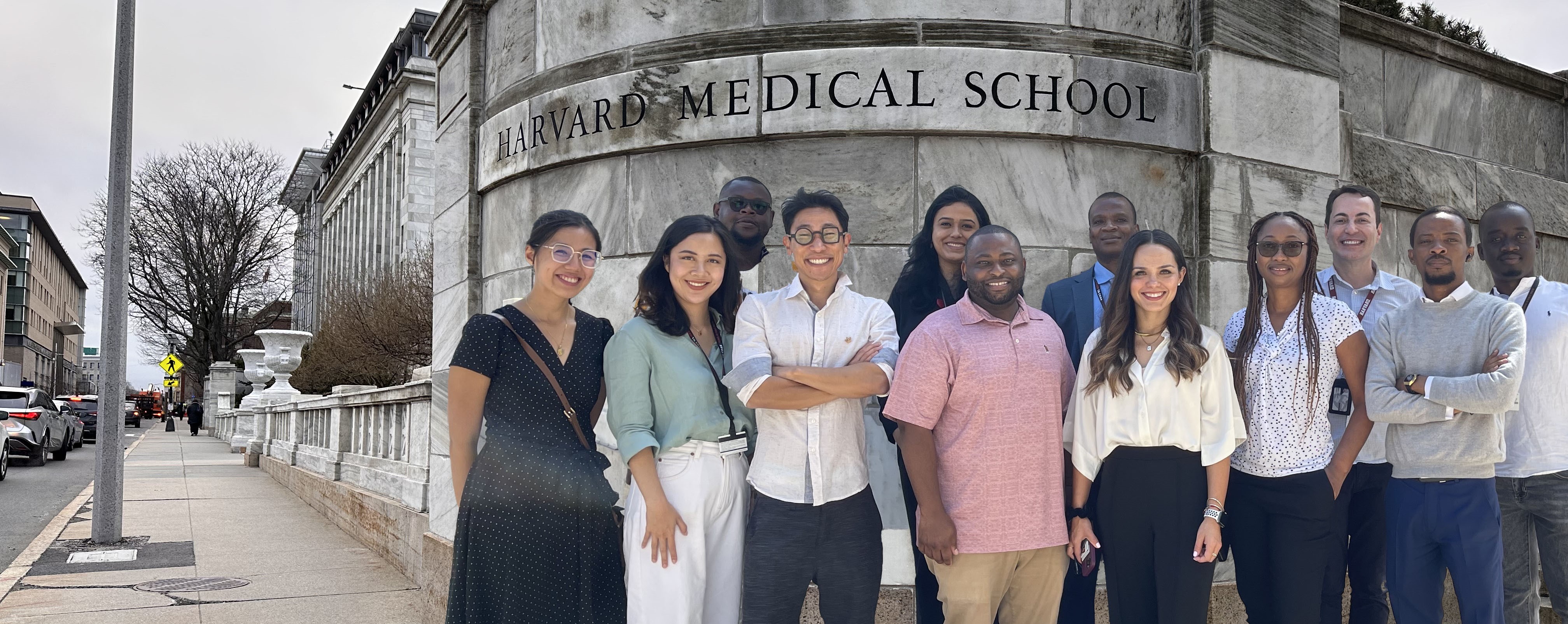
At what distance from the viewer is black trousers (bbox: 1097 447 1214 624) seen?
3451 mm

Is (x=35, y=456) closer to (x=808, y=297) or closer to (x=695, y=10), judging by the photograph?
(x=695, y=10)

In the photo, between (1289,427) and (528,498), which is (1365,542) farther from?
(528,498)

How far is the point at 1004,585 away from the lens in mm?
3529

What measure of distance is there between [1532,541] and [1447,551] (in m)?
0.72

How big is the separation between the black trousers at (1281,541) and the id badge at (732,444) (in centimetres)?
168

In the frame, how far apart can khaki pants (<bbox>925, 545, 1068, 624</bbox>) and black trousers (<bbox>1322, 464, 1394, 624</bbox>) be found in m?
1.23

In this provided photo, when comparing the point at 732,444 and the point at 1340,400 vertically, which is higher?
the point at 1340,400

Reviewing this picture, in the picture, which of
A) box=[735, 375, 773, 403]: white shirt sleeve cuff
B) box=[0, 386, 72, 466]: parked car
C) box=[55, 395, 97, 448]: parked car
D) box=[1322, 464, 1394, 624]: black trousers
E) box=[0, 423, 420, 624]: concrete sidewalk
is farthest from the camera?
box=[55, 395, 97, 448]: parked car

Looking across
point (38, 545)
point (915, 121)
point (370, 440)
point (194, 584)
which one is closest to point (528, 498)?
point (915, 121)

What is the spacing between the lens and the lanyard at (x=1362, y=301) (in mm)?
4344

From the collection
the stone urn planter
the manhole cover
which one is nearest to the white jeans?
the manhole cover

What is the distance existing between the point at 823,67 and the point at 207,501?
1165cm

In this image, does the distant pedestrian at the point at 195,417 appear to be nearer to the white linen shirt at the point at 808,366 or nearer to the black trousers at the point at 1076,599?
the white linen shirt at the point at 808,366

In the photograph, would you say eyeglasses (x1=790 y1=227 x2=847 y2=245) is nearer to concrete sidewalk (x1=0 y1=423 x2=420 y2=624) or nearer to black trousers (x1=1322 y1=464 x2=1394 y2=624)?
black trousers (x1=1322 y1=464 x2=1394 y2=624)
